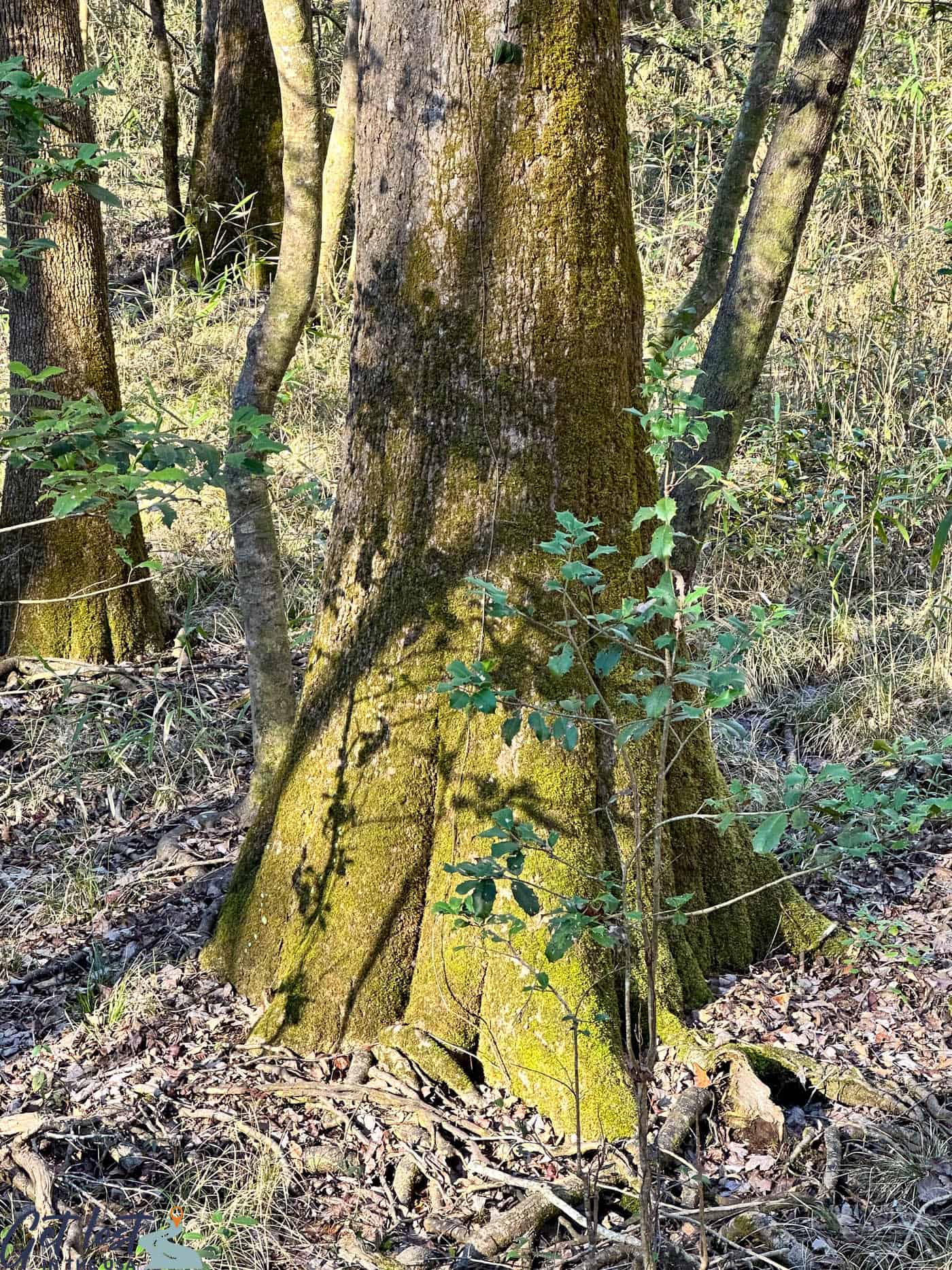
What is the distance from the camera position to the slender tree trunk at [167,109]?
8.76 meters

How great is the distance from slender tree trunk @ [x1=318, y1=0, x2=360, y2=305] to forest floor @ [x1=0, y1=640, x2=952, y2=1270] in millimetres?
4404

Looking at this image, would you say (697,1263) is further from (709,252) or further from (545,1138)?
(709,252)

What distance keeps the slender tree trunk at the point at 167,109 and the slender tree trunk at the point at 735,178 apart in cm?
522

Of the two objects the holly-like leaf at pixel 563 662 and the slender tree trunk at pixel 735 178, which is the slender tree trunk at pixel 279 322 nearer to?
the slender tree trunk at pixel 735 178

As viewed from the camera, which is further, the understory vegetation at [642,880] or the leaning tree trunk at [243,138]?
the leaning tree trunk at [243,138]

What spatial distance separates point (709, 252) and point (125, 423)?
3268 millimetres

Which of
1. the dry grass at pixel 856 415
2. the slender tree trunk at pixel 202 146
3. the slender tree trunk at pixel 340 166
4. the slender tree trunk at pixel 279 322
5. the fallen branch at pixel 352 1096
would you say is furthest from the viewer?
the slender tree trunk at pixel 202 146

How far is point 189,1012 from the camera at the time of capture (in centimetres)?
328

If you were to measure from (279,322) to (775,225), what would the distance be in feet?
7.01

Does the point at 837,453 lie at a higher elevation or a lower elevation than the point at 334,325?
lower

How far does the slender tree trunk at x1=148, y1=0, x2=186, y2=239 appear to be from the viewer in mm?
8758

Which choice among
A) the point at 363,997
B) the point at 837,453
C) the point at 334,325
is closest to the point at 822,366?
the point at 837,453

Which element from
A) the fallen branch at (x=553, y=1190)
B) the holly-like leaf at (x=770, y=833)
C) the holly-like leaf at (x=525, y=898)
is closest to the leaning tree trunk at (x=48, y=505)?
the fallen branch at (x=553, y=1190)

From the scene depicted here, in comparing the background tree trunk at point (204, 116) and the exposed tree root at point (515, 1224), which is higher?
the background tree trunk at point (204, 116)
